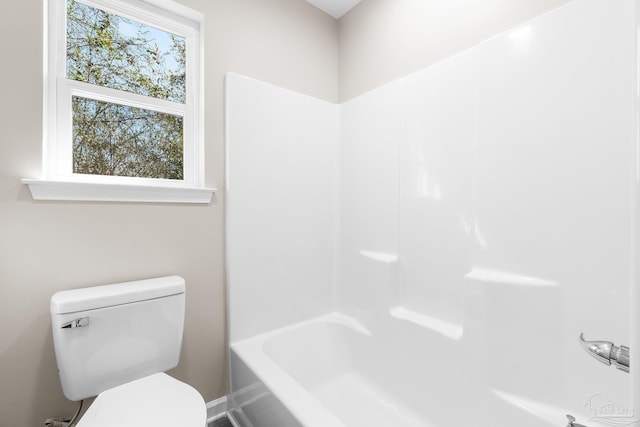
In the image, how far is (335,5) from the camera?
204 cm

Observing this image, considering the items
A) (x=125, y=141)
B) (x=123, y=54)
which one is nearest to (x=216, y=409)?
(x=125, y=141)

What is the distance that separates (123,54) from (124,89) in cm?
18

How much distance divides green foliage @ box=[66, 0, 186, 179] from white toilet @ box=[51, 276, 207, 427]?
2.01 feet

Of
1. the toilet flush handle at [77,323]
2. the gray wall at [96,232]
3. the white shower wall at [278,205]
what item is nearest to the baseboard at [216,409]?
the gray wall at [96,232]

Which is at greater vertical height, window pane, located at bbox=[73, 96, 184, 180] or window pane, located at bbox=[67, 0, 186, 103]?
window pane, located at bbox=[67, 0, 186, 103]

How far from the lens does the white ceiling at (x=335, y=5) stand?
2.00 meters

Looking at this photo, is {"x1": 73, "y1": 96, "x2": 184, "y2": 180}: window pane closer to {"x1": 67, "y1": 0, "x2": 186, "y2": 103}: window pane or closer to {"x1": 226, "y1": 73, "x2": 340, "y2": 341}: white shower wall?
{"x1": 67, "y1": 0, "x2": 186, "y2": 103}: window pane

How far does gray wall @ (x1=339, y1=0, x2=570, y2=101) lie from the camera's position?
53.1 inches

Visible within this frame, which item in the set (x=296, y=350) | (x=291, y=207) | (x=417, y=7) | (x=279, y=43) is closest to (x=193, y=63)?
(x=279, y=43)

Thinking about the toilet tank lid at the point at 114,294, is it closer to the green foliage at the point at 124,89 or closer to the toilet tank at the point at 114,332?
the toilet tank at the point at 114,332

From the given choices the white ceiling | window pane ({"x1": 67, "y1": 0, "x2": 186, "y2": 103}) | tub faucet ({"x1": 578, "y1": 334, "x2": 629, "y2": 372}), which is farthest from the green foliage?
tub faucet ({"x1": 578, "y1": 334, "x2": 629, "y2": 372})

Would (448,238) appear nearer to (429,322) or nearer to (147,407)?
(429,322)

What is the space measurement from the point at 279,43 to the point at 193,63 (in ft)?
1.80

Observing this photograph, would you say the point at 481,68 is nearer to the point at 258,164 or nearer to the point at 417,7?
the point at 417,7
